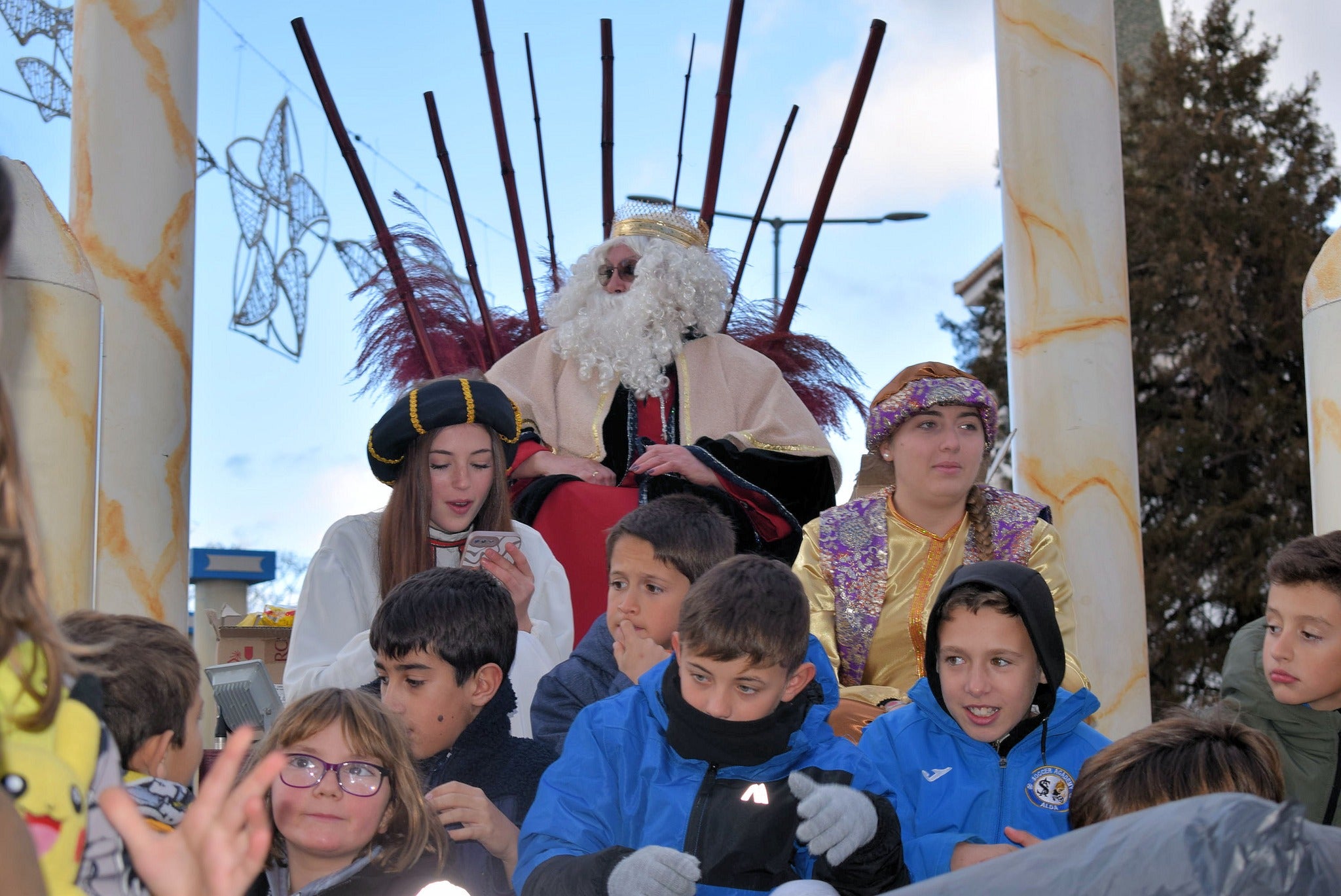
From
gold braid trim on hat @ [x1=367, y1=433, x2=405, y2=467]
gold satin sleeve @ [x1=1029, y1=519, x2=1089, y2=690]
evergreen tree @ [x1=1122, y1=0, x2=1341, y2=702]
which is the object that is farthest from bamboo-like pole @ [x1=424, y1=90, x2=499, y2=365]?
evergreen tree @ [x1=1122, y1=0, x2=1341, y2=702]

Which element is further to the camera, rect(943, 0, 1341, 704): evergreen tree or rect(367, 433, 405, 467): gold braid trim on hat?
rect(943, 0, 1341, 704): evergreen tree

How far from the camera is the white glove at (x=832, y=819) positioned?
2.22m

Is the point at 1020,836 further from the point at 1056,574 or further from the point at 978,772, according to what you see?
the point at 1056,574

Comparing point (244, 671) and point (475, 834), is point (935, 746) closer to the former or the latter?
point (475, 834)

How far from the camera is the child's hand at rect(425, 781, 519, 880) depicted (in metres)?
2.59

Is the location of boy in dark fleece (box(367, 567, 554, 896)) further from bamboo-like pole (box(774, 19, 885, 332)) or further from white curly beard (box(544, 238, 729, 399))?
bamboo-like pole (box(774, 19, 885, 332))

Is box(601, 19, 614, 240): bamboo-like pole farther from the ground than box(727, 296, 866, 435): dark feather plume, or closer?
farther from the ground

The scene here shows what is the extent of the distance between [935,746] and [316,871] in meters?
1.23

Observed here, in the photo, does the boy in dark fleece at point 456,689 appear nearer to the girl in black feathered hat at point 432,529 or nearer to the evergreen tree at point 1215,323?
the girl in black feathered hat at point 432,529

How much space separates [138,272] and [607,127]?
84.4 inches

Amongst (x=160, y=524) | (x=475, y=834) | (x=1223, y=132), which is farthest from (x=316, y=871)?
(x=1223, y=132)

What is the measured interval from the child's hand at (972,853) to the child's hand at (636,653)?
2.78ft

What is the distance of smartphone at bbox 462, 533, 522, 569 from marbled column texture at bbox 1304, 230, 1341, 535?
8.68 ft

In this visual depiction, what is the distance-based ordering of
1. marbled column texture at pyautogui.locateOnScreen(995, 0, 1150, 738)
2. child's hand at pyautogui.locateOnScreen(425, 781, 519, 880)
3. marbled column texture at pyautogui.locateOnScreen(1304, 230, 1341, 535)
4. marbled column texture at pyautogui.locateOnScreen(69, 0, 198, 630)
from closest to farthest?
1. child's hand at pyautogui.locateOnScreen(425, 781, 519, 880)
2. marbled column texture at pyautogui.locateOnScreen(1304, 230, 1341, 535)
3. marbled column texture at pyautogui.locateOnScreen(69, 0, 198, 630)
4. marbled column texture at pyautogui.locateOnScreen(995, 0, 1150, 738)
